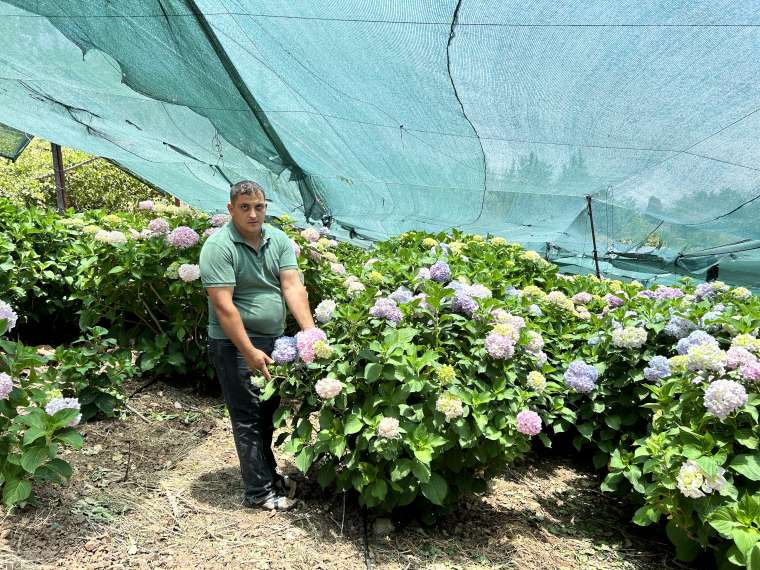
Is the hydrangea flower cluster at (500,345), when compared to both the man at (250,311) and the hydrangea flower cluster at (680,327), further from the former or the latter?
the hydrangea flower cluster at (680,327)

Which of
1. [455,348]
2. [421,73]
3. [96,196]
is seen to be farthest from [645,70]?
[96,196]

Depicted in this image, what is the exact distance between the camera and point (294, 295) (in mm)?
2354

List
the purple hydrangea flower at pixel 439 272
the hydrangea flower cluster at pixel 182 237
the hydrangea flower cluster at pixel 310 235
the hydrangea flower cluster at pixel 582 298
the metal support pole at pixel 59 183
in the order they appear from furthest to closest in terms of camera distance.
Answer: the metal support pole at pixel 59 183 → the hydrangea flower cluster at pixel 310 235 → the hydrangea flower cluster at pixel 582 298 → the hydrangea flower cluster at pixel 182 237 → the purple hydrangea flower at pixel 439 272

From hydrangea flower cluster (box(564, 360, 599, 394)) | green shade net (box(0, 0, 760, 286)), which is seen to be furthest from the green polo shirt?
green shade net (box(0, 0, 760, 286))

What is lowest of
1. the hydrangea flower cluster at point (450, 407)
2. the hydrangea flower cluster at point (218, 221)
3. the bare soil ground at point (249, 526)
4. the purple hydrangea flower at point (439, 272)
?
the bare soil ground at point (249, 526)

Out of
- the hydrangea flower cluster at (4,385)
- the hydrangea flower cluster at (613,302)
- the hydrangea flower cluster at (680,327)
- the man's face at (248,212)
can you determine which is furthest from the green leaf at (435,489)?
the hydrangea flower cluster at (613,302)

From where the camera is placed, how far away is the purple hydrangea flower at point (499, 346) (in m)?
2.15

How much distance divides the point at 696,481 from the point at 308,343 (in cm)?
136

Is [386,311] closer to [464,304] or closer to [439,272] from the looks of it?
[464,304]

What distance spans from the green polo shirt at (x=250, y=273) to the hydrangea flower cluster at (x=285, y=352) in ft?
0.57

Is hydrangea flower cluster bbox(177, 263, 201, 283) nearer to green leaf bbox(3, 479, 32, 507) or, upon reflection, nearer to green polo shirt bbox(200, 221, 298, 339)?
green polo shirt bbox(200, 221, 298, 339)

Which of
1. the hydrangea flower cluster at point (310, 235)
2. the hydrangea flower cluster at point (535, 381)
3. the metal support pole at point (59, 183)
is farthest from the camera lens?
the metal support pole at point (59, 183)

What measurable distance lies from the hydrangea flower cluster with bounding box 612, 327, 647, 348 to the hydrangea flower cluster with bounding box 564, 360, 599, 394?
189 millimetres

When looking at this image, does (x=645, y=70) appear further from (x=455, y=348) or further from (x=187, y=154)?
(x=187, y=154)
